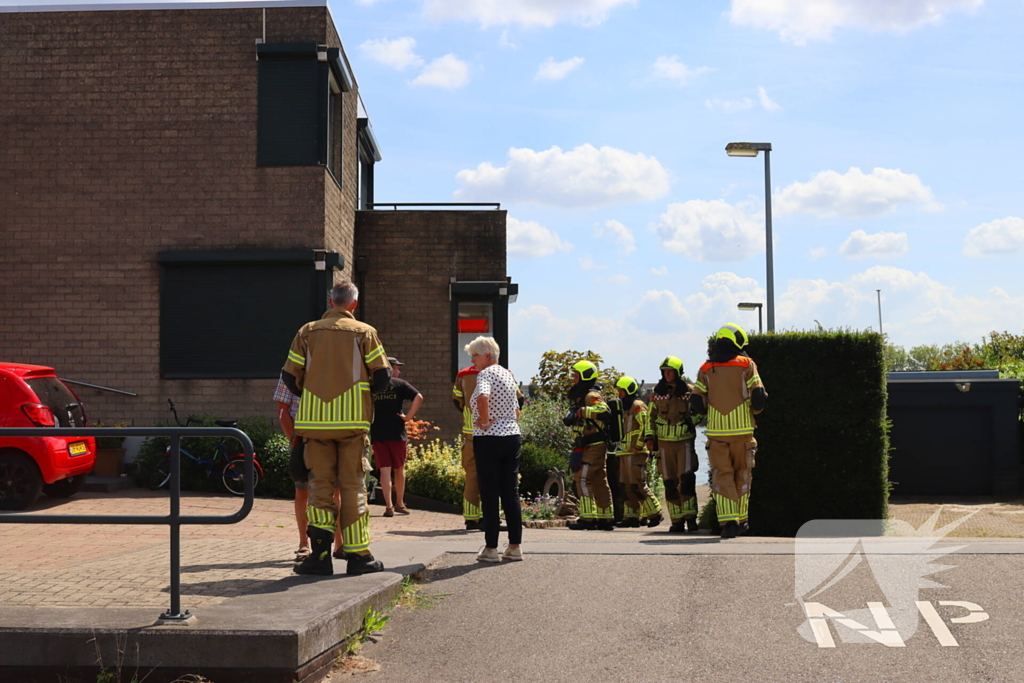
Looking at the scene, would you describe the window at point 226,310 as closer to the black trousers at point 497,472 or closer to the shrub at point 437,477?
the shrub at point 437,477

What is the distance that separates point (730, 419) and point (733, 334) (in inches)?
32.2

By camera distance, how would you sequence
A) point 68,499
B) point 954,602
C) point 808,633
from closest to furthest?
point 808,633 → point 954,602 → point 68,499

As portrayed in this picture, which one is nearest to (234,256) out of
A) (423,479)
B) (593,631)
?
(423,479)

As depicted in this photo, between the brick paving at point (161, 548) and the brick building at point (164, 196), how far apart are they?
2798mm

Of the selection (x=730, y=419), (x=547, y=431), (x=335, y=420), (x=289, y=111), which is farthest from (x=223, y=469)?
(x=547, y=431)

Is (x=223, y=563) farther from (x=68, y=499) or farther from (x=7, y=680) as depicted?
(x=68, y=499)

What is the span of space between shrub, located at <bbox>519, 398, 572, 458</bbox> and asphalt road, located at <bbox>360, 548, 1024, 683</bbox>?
11131mm

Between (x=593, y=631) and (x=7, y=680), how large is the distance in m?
3.00

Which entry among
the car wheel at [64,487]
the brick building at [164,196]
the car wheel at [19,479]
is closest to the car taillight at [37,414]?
the car wheel at [19,479]

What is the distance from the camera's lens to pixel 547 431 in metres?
19.2

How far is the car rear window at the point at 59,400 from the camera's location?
11.9 meters

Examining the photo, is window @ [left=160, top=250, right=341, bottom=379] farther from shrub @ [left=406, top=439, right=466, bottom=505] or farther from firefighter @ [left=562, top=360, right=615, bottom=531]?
firefighter @ [left=562, top=360, right=615, bottom=531]

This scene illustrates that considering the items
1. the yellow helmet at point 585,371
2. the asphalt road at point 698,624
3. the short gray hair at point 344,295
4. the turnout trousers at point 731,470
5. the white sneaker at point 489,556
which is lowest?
the asphalt road at point 698,624

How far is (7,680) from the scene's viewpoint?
4.92m
